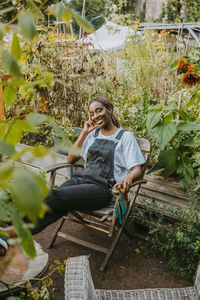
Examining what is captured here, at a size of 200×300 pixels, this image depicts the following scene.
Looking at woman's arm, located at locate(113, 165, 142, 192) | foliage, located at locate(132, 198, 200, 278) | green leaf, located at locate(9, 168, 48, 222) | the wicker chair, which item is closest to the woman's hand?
woman's arm, located at locate(113, 165, 142, 192)

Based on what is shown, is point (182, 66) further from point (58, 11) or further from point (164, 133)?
point (58, 11)

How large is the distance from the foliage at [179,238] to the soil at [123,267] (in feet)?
0.30

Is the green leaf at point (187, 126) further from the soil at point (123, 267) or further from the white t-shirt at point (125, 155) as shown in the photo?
the soil at point (123, 267)

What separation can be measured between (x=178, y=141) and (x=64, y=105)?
1.80m

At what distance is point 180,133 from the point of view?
3166 millimetres

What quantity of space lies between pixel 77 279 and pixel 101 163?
72.3 inches

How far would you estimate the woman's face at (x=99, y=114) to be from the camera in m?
3.02

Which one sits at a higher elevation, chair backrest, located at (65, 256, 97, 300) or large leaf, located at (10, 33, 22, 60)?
large leaf, located at (10, 33, 22, 60)

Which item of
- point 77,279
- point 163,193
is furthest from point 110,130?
point 77,279

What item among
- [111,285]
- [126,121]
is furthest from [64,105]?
[111,285]

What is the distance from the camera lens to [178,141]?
3.25m

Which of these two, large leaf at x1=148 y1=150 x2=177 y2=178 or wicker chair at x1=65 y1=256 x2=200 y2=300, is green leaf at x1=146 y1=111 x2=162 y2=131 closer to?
large leaf at x1=148 y1=150 x2=177 y2=178

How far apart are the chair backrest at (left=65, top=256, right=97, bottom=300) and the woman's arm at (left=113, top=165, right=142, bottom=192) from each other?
128cm

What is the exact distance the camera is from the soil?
2.67 metres
